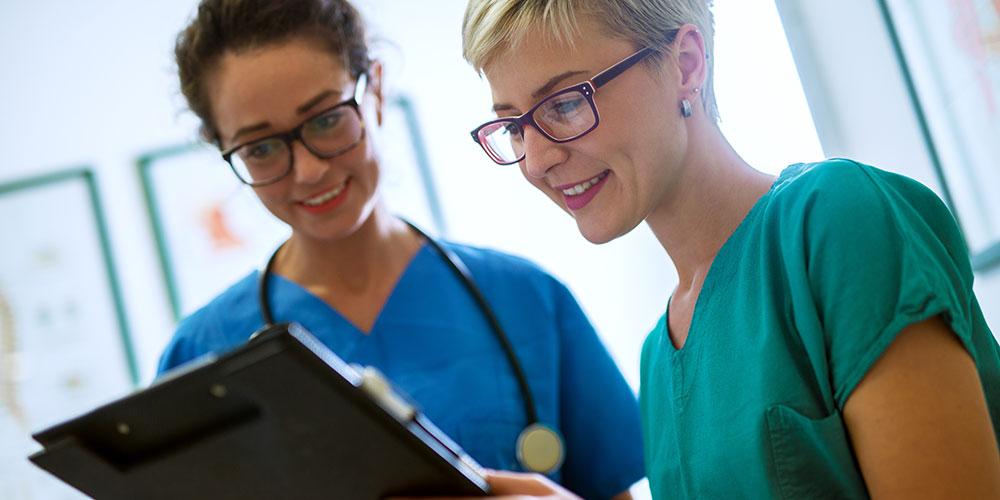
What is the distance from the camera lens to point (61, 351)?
2.54 metres

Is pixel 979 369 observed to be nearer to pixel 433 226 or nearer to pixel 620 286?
pixel 620 286

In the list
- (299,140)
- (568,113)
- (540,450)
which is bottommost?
(540,450)

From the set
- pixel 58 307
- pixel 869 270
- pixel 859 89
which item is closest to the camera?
pixel 869 270

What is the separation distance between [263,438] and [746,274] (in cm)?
42

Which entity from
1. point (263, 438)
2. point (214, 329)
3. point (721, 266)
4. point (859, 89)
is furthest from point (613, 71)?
point (859, 89)

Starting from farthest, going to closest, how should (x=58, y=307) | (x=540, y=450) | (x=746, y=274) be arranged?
(x=58, y=307), (x=540, y=450), (x=746, y=274)

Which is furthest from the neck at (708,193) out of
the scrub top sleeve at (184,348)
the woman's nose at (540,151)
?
the scrub top sleeve at (184,348)

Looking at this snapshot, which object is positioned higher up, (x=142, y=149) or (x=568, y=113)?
(x=142, y=149)

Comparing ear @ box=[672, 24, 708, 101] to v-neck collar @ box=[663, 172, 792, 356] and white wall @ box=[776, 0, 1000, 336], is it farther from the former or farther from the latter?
white wall @ box=[776, 0, 1000, 336]

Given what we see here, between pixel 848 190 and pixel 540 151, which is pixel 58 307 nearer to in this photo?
pixel 540 151

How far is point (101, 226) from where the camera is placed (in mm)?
2607

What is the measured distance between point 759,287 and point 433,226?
6.40 feet

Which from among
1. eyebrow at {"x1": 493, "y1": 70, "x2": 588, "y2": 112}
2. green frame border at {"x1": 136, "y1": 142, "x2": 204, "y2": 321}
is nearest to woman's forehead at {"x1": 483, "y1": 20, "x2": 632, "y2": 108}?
eyebrow at {"x1": 493, "y1": 70, "x2": 588, "y2": 112}

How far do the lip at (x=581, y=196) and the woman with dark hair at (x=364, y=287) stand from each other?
17.6 inches
